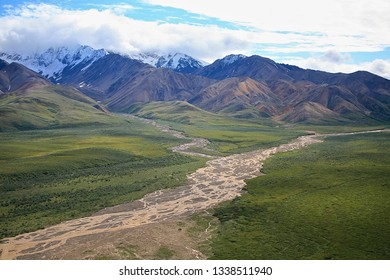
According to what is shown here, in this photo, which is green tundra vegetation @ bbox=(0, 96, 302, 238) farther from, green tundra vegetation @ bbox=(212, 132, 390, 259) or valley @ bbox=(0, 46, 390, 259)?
green tundra vegetation @ bbox=(212, 132, 390, 259)

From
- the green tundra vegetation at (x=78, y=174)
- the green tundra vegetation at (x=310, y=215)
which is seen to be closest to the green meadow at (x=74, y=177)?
the green tundra vegetation at (x=78, y=174)

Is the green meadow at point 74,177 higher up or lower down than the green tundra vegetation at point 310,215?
lower down

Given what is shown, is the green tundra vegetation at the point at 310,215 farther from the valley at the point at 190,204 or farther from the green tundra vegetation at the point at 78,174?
the green tundra vegetation at the point at 78,174

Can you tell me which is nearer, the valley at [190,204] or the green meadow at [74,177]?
the valley at [190,204]

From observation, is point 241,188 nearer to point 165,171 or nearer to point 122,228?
point 165,171

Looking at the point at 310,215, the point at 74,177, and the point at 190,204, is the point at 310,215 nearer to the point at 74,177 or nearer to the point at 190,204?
the point at 190,204

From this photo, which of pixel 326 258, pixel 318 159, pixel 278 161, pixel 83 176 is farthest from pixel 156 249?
pixel 318 159

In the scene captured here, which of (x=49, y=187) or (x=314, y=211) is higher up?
(x=314, y=211)

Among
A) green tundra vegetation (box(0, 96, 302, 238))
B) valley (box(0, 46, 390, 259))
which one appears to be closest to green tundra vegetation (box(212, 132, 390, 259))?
valley (box(0, 46, 390, 259))

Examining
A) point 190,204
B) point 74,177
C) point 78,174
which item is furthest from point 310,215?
point 78,174
